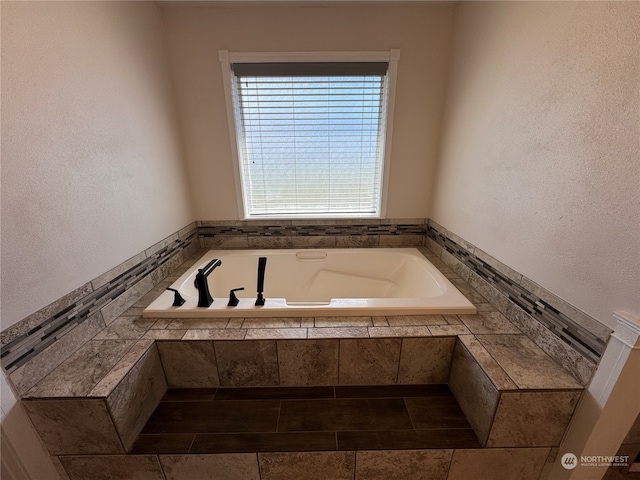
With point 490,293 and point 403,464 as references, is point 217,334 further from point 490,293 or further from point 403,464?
point 490,293

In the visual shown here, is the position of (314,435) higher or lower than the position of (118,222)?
lower

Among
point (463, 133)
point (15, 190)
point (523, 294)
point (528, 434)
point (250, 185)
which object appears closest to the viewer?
point (15, 190)

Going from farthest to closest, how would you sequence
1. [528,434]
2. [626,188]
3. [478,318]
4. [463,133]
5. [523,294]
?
1. [463,133]
2. [478,318]
3. [523,294]
4. [528,434]
5. [626,188]

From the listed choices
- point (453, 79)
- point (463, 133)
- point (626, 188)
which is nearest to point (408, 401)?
point (626, 188)

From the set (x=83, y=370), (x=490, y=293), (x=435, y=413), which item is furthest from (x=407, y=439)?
(x=83, y=370)

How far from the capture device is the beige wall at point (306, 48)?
173 cm

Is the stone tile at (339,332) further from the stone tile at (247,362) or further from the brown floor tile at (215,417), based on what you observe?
the brown floor tile at (215,417)

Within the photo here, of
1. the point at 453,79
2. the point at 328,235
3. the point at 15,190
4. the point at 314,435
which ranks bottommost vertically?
the point at 314,435

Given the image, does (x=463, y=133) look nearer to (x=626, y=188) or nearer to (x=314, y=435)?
(x=626, y=188)

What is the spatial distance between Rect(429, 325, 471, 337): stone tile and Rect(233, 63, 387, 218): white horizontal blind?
1.19 metres

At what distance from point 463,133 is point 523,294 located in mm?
1081

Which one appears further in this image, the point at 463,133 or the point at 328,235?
the point at 328,235

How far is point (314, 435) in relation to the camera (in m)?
1.11

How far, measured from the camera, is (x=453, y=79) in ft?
5.87
